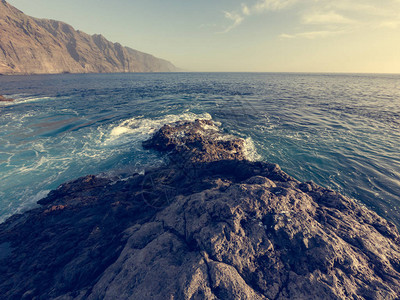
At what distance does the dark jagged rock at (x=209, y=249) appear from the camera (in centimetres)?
455

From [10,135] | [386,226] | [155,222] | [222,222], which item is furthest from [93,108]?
[386,226]

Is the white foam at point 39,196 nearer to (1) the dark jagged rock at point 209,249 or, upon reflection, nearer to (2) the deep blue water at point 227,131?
(2) the deep blue water at point 227,131

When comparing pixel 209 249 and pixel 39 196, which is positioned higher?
pixel 209 249

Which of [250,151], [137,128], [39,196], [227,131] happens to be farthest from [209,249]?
[137,128]

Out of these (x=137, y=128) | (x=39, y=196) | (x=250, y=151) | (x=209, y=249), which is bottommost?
(x=39, y=196)

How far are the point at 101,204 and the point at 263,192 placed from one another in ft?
32.3

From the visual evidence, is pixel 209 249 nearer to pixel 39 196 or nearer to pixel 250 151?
pixel 250 151

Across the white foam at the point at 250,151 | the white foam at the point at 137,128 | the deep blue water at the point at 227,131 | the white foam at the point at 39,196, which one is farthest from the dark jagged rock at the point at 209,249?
the white foam at the point at 137,128

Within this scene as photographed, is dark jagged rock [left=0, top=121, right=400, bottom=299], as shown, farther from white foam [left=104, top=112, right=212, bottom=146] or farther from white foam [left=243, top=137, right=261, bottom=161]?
white foam [left=104, top=112, right=212, bottom=146]

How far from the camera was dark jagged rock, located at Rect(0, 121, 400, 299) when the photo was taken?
4.55 meters

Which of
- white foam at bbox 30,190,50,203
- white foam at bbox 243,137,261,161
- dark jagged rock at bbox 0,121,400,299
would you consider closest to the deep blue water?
white foam at bbox 30,190,50,203

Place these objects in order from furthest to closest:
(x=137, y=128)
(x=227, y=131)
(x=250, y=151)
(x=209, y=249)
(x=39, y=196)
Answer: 1. (x=137, y=128)
2. (x=227, y=131)
3. (x=250, y=151)
4. (x=39, y=196)
5. (x=209, y=249)

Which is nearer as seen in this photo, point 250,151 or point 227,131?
point 250,151

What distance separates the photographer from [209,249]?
529 centimetres
